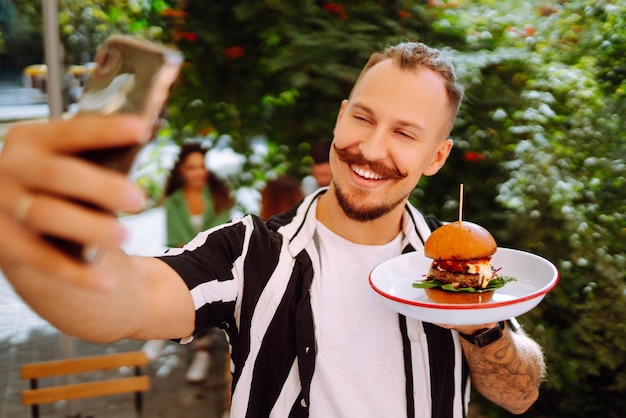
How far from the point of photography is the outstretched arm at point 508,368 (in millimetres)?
1860

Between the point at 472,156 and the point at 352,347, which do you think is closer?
the point at 352,347

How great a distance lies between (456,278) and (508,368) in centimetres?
37

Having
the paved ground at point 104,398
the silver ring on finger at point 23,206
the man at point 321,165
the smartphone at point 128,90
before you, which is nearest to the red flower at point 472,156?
the man at point 321,165

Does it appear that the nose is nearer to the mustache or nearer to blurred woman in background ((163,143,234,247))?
the mustache

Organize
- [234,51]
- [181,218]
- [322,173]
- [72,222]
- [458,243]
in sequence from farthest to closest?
1. [181,218]
2. [234,51]
3. [322,173]
4. [458,243]
5. [72,222]

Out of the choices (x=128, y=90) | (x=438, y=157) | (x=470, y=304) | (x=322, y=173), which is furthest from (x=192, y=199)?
(x=128, y=90)

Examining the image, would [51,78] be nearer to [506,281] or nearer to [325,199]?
[325,199]

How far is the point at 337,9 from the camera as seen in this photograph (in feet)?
15.2

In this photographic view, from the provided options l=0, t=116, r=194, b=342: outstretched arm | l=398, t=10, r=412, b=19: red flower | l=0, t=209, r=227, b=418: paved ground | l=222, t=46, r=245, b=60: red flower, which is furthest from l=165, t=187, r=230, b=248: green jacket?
l=0, t=116, r=194, b=342: outstretched arm

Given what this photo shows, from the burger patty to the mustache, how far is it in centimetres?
44

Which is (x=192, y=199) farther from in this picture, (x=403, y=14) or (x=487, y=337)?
(x=487, y=337)

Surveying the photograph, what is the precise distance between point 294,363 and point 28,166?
3.90 ft

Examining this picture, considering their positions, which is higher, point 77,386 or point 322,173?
point 322,173

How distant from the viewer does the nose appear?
1830 mm
